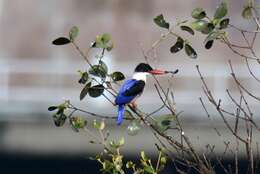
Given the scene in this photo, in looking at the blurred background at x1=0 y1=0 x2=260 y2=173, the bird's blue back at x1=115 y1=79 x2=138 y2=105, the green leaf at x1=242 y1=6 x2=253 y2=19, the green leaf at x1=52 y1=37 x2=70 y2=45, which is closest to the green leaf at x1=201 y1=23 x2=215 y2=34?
the green leaf at x1=242 y1=6 x2=253 y2=19

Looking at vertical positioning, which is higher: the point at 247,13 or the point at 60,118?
the point at 247,13

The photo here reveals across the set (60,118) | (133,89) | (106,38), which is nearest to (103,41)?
(106,38)

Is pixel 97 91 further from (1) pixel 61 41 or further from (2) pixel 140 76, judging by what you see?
(2) pixel 140 76

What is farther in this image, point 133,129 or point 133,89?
point 133,89

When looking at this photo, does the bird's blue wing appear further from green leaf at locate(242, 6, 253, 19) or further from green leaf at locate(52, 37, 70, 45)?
green leaf at locate(242, 6, 253, 19)

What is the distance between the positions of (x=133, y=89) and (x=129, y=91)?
20 centimetres

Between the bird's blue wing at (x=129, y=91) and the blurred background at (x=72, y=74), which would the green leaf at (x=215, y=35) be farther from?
the blurred background at (x=72, y=74)

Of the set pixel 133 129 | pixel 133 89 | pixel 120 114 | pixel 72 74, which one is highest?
pixel 72 74

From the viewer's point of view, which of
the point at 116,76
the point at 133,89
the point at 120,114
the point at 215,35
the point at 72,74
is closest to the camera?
the point at 215,35

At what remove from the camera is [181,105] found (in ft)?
35.7

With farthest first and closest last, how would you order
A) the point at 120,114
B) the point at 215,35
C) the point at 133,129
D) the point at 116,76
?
1. the point at 120,114
2. the point at 116,76
3. the point at 133,129
4. the point at 215,35

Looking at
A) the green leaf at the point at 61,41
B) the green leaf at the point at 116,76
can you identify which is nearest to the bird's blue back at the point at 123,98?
the green leaf at the point at 116,76

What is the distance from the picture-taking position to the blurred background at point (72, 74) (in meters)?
10.3

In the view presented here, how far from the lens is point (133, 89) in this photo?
12.8 feet
